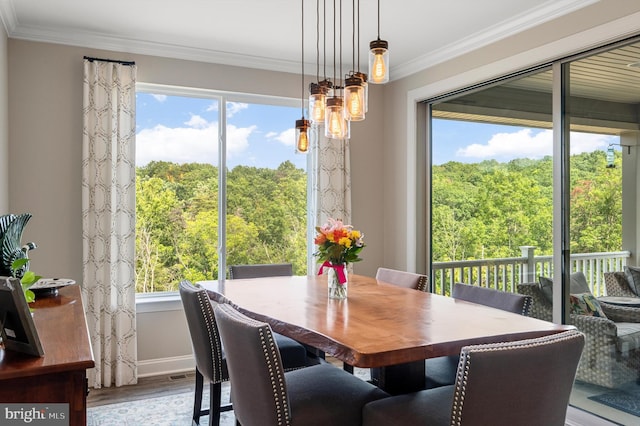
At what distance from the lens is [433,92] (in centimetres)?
438

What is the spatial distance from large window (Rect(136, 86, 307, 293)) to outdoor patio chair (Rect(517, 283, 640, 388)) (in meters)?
2.47

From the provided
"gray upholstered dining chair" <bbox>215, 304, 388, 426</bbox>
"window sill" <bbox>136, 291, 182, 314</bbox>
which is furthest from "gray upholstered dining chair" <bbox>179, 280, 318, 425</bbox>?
"window sill" <bbox>136, 291, 182, 314</bbox>

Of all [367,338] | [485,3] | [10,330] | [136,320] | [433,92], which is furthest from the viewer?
[433,92]

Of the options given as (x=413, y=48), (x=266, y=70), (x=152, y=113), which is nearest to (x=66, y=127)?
(x=152, y=113)

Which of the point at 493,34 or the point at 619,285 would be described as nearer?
the point at 619,285

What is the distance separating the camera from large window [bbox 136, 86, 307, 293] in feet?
14.1

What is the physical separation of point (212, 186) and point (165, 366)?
5.04 ft

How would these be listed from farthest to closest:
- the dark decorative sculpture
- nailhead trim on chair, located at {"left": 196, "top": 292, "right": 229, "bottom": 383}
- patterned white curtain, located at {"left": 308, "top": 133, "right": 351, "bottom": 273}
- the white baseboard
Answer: patterned white curtain, located at {"left": 308, "top": 133, "right": 351, "bottom": 273} < the white baseboard < nailhead trim on chair, located at {"left": 196, "top": 292, "right": 229, "bottom": 383} < the dark decorative sculpture

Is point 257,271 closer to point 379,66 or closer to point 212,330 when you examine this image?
point 212,330

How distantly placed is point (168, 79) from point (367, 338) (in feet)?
10.4

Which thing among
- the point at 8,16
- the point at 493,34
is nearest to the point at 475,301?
the point at 493,34

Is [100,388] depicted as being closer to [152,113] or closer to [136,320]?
[136,320]

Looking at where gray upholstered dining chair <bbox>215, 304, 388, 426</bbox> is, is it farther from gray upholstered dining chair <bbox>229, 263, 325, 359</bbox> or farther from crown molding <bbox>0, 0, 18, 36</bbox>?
crown molding <bbox>0, 0, 18, 36</bbox>

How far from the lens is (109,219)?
3918 millimetres
